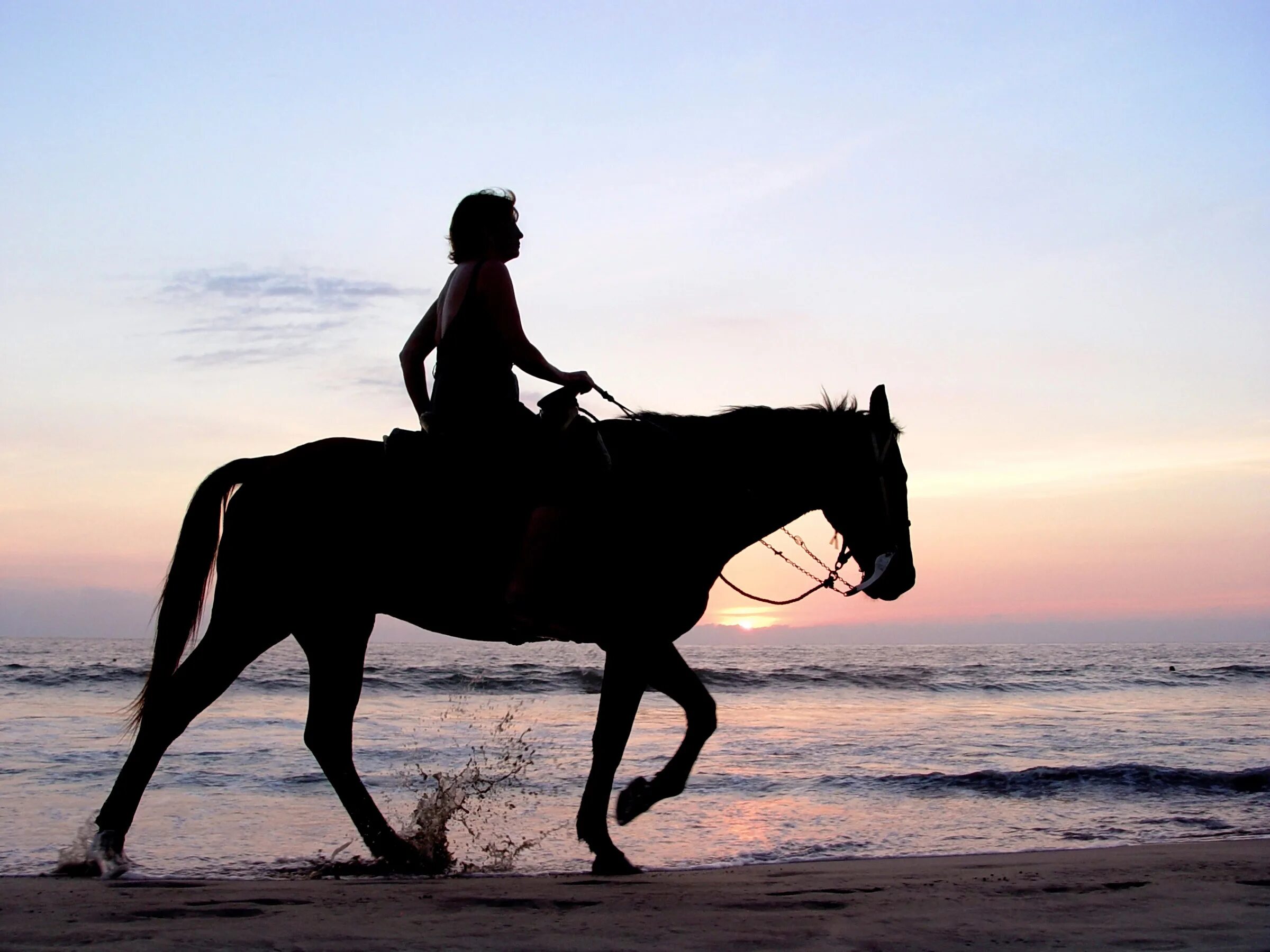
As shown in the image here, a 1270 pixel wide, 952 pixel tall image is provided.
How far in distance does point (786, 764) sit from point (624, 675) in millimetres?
6586

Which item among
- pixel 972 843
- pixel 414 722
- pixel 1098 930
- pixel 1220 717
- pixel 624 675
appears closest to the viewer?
pixel 1098 930

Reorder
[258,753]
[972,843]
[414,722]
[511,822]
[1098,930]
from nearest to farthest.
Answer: [1098,930] → [972,843] → [511,822] → [258,753] → [414,722]

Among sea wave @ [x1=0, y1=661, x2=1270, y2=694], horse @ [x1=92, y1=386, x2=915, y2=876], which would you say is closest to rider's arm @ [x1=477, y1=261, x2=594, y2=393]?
horse @ [x1=92, y1=386, x2=915, y2=876]

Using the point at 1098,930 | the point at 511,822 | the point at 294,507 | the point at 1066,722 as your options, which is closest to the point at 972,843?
the point at 511,822

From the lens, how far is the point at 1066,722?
674 inches

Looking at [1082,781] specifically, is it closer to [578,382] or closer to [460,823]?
[460,823]

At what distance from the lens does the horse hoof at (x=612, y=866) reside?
555 cm

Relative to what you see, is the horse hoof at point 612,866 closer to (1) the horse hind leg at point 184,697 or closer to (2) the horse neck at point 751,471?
(2) the horse neck at point 751,471

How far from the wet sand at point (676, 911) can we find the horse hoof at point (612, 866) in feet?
0.45

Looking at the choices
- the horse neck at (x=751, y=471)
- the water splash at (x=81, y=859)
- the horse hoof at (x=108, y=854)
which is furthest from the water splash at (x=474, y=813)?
the horse neck at (x=751, y=471)

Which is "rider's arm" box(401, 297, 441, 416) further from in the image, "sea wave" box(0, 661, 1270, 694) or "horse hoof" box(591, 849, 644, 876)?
"sea wave" box(0, 661, 1270, 694)

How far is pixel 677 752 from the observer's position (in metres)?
5.69

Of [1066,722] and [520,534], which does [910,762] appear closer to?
[1066,722]

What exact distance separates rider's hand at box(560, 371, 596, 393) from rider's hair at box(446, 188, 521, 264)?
0.78 meters
